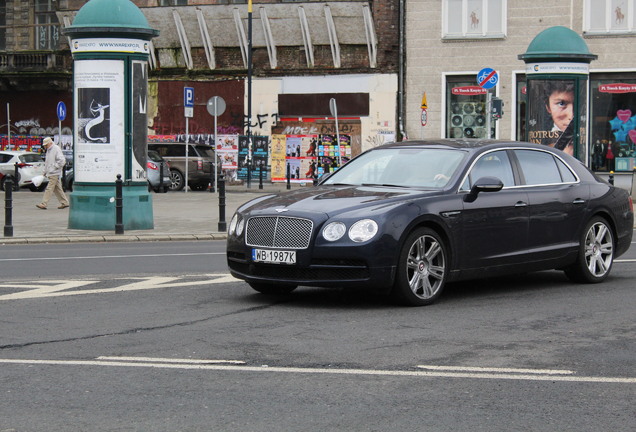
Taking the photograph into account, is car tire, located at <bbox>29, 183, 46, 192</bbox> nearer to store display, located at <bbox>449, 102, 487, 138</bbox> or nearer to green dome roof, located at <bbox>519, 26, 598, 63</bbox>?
store display, located at <bbox>449, 102, 487, 138</bbox>

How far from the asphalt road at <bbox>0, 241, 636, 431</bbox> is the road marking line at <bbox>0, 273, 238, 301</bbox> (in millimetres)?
29

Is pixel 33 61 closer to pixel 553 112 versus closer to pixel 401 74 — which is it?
pixel 401 74

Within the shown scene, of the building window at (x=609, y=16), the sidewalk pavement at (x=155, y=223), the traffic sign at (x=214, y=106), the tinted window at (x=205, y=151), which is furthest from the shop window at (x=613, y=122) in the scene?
the sidewalk pavement at (x=155, y=223)

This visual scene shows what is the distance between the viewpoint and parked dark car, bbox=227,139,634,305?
998 centimetres

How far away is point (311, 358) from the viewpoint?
7.74m

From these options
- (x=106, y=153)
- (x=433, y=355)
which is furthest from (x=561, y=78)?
(x=433, y=355)

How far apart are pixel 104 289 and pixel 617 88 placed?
31.3m

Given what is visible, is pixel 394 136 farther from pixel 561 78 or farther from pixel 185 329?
pixel 185 329

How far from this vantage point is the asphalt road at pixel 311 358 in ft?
20.1

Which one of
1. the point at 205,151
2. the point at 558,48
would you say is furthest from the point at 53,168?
the point at 205,151

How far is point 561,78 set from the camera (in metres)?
26.4

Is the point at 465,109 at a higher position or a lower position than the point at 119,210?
higher

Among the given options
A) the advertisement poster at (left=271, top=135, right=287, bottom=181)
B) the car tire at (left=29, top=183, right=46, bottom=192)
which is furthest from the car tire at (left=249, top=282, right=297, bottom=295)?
the advertisement poster at (left=271, top=135, right=287, bottom=181)

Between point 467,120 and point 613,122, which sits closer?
point 613,122
